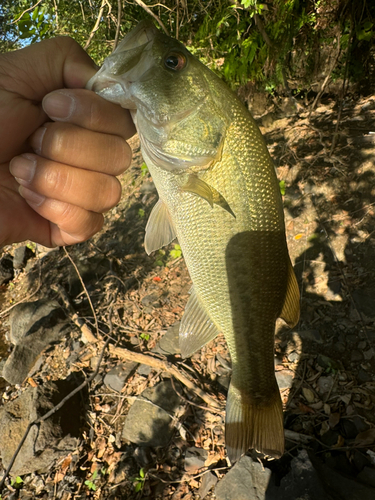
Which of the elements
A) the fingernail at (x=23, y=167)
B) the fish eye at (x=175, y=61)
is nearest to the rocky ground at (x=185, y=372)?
the fingernail at (x=23, y=167)

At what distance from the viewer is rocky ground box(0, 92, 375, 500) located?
2725mm

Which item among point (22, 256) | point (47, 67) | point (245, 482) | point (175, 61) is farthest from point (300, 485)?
point (22, 256)

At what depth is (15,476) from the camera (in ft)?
10.4

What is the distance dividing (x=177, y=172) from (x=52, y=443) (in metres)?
2.96

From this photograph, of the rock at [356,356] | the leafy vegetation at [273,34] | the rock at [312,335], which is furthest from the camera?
the leafy vegetation at [273,34]

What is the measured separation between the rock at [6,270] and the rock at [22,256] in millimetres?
115

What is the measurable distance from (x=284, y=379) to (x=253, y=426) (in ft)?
4.72

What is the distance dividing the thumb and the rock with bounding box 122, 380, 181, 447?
2.82m

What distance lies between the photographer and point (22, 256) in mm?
6543

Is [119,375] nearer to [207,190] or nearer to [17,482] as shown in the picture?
[17,482]

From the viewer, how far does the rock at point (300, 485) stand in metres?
2.13

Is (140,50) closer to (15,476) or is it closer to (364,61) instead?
(15,476)

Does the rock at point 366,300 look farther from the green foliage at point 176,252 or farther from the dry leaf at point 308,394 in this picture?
the green foliage at point 176,252

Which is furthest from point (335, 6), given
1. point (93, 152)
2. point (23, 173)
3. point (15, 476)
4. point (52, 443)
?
point (15, 476)
